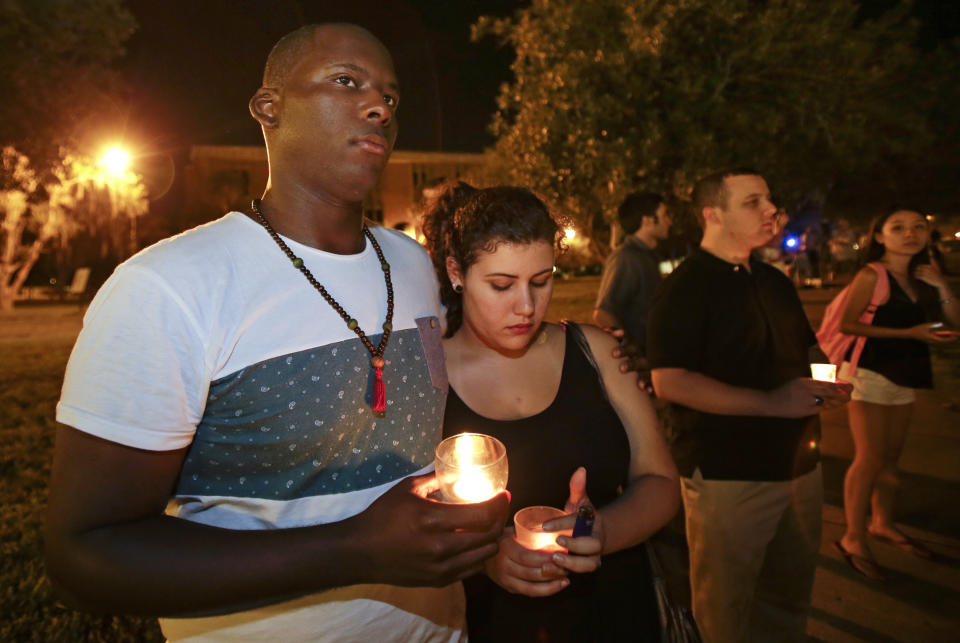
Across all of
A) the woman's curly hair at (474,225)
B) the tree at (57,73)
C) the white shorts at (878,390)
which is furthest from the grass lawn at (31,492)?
the white shorts at (878,390)

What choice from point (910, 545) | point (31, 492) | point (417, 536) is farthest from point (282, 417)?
point (31, 492)

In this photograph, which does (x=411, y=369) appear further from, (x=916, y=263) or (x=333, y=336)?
(x=916, y=263)

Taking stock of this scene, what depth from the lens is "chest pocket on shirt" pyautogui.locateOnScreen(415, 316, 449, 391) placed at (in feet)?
5.71

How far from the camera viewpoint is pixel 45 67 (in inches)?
286

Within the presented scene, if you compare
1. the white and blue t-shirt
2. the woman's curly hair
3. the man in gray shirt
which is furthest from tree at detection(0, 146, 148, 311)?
the white and blue t-shirt

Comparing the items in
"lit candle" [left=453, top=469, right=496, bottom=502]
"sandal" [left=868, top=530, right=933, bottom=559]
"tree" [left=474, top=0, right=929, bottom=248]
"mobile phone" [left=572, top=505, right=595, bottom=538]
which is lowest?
"sandal" [left=868, top=530, right=933, bottom=559]

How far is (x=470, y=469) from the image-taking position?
4.46 ft

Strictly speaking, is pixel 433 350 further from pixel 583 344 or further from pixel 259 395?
pixel 583 344

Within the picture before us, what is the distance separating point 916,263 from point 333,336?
497 cm

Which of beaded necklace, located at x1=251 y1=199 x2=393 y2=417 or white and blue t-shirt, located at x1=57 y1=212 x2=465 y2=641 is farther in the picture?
beaded necklace, located at x1=251 y1=199 x2=393 y2=417

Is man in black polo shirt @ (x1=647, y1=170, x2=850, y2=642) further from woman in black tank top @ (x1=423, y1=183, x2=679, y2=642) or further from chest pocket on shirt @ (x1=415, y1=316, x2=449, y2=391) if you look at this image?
chest pocket on shirt @ (x1=415, y1=316, x2=449, y2=391)

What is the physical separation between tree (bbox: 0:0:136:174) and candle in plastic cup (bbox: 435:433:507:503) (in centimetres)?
791

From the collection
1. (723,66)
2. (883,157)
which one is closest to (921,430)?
(723,66)

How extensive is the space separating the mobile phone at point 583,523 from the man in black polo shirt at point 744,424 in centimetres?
159
